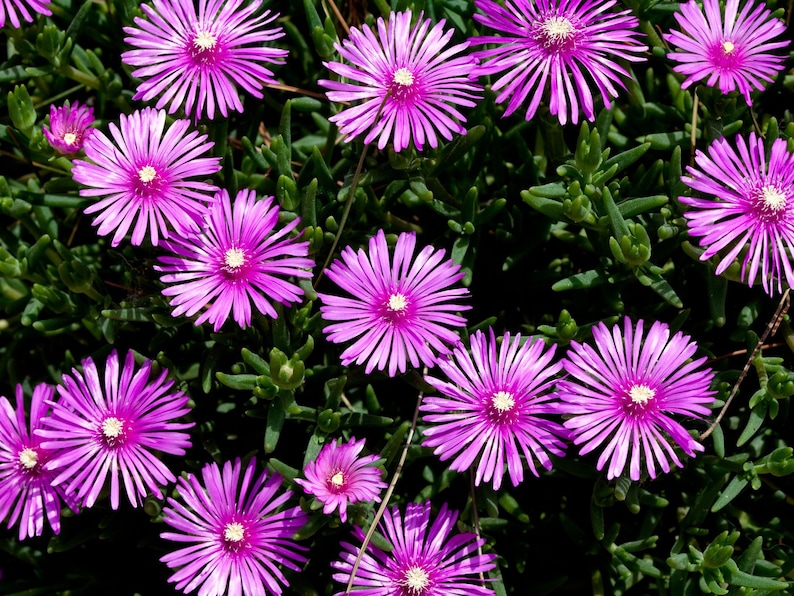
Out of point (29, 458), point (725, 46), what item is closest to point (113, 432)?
point (29, 458)

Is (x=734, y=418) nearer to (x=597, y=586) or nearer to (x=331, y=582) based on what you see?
(x=597, y=586)

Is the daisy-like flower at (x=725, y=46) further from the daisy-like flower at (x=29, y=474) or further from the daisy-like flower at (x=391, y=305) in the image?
the daisy-like flower at (x=29, y=474)

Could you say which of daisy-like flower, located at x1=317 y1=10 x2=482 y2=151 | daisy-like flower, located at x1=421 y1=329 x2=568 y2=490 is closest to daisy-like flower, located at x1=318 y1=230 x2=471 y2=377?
daisy-like flower, located at x1=421 y1=329 x2=568 y2=490

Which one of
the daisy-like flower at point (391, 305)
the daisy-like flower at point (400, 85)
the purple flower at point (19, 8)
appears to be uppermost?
the purple flower at point (19, 8)

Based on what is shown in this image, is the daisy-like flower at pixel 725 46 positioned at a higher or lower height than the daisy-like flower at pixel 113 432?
higher

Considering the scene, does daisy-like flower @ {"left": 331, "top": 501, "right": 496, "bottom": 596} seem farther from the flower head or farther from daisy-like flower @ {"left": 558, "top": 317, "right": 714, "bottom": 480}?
the flower head

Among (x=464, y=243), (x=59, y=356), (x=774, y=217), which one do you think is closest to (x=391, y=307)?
(x=464, y=243)

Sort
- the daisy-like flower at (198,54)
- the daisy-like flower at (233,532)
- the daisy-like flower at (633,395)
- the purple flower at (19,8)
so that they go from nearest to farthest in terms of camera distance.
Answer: the daisy-like flower at (633,395) → the daisy-like flower at (233,532) → the daisy-like flower at (198,54) → the purple flower at (19,8)

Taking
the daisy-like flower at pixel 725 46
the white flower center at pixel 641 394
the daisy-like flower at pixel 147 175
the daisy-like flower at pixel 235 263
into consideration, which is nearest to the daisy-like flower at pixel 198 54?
the daisy-like flower at pixel 147 175
